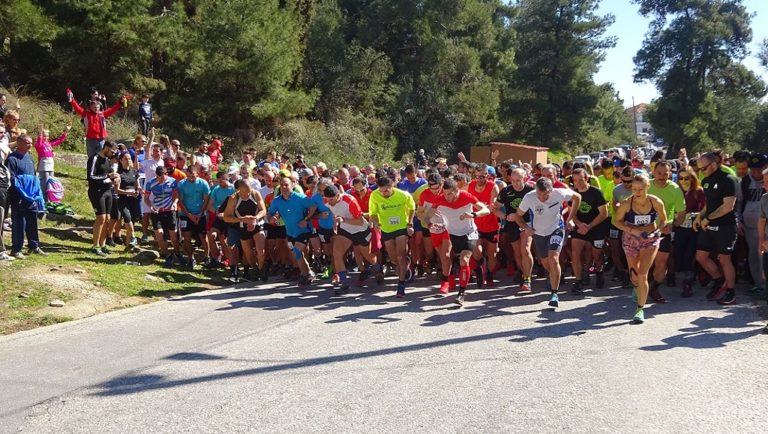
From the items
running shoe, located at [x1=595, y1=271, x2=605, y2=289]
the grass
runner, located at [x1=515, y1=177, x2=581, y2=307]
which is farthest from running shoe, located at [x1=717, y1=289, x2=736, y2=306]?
the grass

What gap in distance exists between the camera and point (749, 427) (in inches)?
178

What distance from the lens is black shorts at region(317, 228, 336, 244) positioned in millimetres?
10820

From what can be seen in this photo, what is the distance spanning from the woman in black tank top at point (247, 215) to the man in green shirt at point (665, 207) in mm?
6164

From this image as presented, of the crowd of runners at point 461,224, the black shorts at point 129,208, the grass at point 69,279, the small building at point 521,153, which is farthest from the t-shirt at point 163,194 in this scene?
the small building at point 521,153

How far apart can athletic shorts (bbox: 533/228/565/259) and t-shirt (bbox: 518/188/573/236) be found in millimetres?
51

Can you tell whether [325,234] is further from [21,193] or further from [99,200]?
[21,193]

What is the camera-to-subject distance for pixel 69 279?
8.86 metres

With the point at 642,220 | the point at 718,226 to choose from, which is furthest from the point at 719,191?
the point at 642,220

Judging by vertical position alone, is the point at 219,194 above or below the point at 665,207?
above

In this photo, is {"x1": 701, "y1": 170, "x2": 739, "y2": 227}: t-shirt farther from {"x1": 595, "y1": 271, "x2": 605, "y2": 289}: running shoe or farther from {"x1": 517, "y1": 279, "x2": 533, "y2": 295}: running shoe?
{"x1": 517, "y1": 279, "x2": 533, "y2": 295}: running shoe

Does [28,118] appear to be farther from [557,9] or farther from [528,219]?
[557,9]

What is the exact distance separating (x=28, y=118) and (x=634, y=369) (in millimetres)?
18650

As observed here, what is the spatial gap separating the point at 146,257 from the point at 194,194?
4.65ft

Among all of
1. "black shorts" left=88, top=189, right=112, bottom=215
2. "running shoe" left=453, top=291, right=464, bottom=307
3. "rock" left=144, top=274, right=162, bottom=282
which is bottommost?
"running shoe" left=453, top=291, right=464, bottom=307
